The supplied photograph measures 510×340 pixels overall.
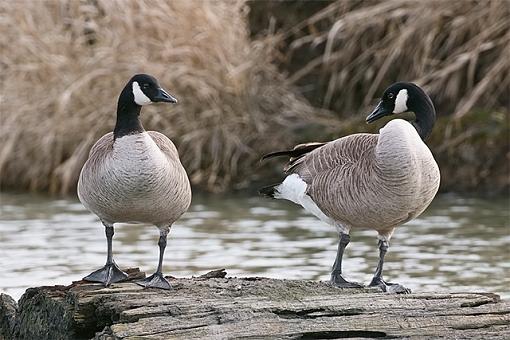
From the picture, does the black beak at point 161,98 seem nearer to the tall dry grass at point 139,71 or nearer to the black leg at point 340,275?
the black leg at point 340,275

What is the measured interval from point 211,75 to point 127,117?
851cm

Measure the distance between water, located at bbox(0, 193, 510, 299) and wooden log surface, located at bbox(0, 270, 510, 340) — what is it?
268 centimetres

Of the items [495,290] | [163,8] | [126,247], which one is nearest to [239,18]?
[163,8]

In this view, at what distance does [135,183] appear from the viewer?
6605mm

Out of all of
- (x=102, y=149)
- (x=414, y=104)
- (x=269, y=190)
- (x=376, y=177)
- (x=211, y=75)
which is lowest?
(x=269, y=190)

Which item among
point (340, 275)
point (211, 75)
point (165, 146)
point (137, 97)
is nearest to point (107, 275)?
point (165, 146)

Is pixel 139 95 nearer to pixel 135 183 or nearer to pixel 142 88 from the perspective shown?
pixel 142 88

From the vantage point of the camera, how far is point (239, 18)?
621 inches

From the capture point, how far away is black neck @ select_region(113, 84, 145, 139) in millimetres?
6879

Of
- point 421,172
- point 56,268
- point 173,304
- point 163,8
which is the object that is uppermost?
point 163,8

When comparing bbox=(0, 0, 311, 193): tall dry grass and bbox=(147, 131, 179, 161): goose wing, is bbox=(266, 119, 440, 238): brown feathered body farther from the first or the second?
bbox=(0, 0, 311, 193): tall dry grass

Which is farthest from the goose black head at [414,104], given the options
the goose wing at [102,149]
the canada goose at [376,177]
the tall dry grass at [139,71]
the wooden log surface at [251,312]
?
the tall dry grass at [139,71]

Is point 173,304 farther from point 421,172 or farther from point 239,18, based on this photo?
point 239,18

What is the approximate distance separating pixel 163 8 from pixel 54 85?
1801 mm
